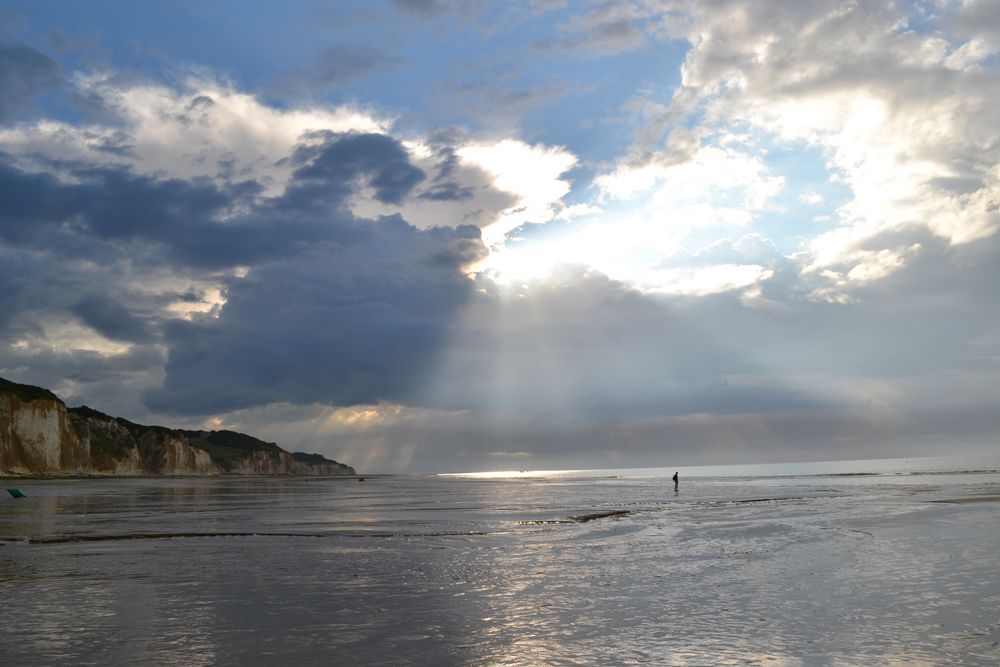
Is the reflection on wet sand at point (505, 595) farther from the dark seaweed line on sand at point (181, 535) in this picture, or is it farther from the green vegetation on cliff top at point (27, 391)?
the green vegetation on cliff top at point (27, 391)

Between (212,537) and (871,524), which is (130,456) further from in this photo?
(871,524)

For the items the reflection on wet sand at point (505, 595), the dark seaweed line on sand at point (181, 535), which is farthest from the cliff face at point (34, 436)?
the dark seaweed line on sand at point (181, 535)

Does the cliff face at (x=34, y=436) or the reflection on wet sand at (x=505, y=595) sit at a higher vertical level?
the cliff face at (x=34, y=436)

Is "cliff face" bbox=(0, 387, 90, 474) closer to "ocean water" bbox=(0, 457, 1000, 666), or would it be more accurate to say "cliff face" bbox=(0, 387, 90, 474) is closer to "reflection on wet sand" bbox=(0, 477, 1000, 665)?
"reflection on wet sand" bbox=(0, 477, 1000, 665)

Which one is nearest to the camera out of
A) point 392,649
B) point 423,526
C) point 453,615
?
point 392,649

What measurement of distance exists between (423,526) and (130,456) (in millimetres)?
175637

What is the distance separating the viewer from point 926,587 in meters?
17.5

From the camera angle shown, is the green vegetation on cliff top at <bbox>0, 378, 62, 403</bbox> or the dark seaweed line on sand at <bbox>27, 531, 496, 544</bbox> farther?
the green vegetation on cliff top at <bbox>0, 378, 62, 403</bbox>

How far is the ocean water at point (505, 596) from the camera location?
11664 mm

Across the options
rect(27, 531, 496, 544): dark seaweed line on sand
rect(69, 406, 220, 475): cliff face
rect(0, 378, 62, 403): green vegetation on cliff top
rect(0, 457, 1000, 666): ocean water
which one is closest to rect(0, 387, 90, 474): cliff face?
rect(0, 378, 62, 403): green vegetation on cliff top

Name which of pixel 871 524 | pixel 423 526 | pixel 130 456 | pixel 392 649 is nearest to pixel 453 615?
pixel 392 649

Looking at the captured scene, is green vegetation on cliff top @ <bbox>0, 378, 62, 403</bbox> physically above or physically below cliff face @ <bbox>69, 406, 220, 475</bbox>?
above

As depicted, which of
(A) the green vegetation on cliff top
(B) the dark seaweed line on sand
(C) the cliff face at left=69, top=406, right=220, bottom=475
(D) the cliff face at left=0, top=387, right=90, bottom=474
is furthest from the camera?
(C) the cliff face at left=69, top=406, right=220, bottom=475

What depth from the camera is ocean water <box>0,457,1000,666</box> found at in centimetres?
1166
